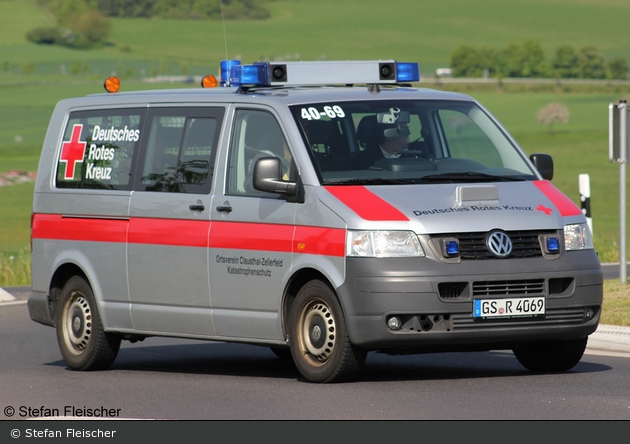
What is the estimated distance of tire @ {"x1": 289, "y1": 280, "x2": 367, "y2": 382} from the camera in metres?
9.48

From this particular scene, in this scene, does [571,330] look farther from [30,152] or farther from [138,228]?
[30,152]

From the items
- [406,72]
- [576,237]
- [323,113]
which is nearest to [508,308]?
[576,237]

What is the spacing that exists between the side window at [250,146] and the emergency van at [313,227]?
0.04 ft

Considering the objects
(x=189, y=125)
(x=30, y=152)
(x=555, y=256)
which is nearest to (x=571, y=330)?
(x=555, y=256)

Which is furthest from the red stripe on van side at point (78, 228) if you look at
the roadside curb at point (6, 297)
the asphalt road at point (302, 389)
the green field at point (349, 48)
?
the green field at point (349, 48)

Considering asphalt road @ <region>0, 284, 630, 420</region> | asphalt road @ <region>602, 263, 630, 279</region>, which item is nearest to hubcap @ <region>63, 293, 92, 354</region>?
asphalt road @ <region>0, 284, 630, 420</region>

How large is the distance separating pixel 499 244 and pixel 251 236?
184 centimetres

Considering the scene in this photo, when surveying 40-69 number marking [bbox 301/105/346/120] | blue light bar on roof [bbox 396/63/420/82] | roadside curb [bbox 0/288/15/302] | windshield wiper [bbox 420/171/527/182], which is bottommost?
roadside curb [bbox 0/288/15/302]

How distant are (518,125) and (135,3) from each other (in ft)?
255

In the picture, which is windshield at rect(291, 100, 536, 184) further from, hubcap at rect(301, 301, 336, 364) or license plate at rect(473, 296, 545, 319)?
license plate at rect(473, 296, 545, 319)

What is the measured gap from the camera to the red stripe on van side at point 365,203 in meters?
9.32

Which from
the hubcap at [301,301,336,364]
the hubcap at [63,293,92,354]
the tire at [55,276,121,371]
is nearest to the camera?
the hubcap at [301,301,336,364]

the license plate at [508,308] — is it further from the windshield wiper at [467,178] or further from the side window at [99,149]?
the side window at [99,149]
